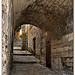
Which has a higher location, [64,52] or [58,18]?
[58,18]

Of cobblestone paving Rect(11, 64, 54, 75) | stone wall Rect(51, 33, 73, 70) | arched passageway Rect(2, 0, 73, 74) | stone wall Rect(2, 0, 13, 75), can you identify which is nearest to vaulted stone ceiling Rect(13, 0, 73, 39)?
arched passageway Rect(2, 0, 73, 74)

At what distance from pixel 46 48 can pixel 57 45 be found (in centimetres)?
147

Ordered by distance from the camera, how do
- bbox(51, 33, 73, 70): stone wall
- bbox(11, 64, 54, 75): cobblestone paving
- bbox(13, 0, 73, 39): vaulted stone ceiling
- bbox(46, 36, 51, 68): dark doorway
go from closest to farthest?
bbox(51, 33, 73, 70): stone wall
bbox(13, 0, 73, 39): vaulted stone ceiling
bbox(11, 64, 54, 75): cobblestone paving
bbox(46, 36, 51, 68): dark doorway

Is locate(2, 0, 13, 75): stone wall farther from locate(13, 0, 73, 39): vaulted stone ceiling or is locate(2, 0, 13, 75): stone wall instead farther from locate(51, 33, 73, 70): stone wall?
locate(51, 33, 73, 70): stone wall

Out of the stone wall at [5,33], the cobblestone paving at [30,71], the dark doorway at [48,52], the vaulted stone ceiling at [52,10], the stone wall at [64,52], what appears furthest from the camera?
the dark doorway at [48,52]

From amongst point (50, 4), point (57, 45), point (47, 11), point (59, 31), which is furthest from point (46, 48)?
point (50, 4)

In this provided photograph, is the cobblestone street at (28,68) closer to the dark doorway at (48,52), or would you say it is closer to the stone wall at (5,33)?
the dark doorway at (48,52)

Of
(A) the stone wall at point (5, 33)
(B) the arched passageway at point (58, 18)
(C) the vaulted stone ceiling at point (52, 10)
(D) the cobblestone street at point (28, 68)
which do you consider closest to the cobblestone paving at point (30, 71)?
(D) the cobblestone street at point (28, 68)

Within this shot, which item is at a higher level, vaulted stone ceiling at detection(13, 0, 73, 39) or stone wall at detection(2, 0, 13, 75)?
vaulted stone ceiling at detection(13, 0, 73, 39)

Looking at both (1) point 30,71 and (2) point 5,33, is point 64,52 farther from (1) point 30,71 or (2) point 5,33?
(2) point 5,33

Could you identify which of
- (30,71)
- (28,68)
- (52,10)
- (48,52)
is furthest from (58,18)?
(28,68)

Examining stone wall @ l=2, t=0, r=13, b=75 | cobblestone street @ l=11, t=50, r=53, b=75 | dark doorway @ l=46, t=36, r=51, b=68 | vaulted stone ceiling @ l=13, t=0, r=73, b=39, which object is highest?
vaulted stone ceiling @ l=13, t=0, r=73, b=39

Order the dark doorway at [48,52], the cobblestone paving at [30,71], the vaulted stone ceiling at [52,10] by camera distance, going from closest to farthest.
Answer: the vaulted stone ceiling at [52,10]
the cobblestone paving at [30,71]
the dark doorway at [48,52]

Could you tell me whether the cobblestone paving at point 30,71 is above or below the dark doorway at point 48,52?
below
